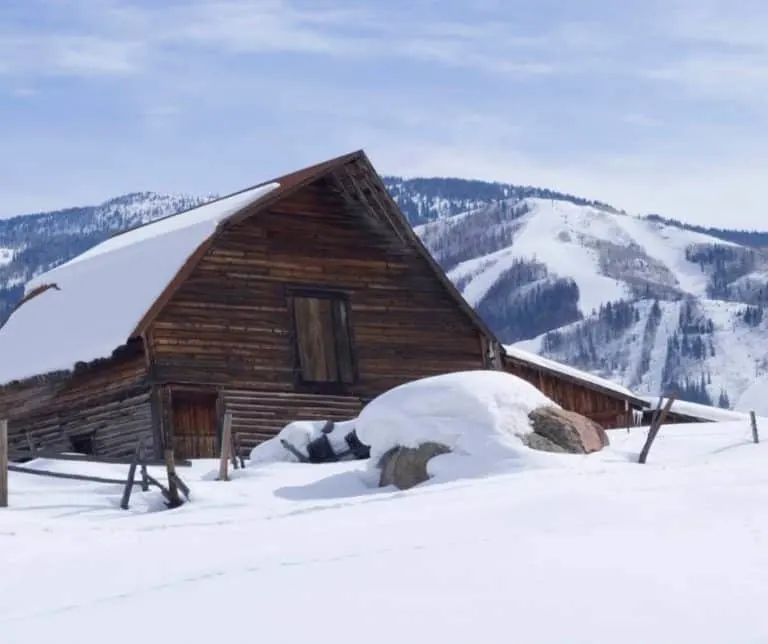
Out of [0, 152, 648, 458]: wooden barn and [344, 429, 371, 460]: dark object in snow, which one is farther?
[0, 152, 648, 458]: wooden barn

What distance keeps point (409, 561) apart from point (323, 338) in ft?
67.8

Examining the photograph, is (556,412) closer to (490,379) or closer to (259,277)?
(490,379)

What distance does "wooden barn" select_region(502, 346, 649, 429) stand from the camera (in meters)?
44.6

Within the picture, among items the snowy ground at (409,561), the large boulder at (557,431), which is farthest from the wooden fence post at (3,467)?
the large boulder at (557,431)

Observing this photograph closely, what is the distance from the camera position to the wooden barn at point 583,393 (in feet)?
146

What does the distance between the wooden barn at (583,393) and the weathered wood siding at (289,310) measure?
290 inches

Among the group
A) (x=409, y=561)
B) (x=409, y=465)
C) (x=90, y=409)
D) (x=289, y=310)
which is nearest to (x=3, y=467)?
(x=409, y=465)

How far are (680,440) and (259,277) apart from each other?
1044cm

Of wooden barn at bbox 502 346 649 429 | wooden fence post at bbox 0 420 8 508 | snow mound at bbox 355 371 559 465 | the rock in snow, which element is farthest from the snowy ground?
wooden barn at bbox 502 346 649 429

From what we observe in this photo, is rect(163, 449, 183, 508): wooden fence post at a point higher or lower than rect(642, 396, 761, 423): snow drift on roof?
higher

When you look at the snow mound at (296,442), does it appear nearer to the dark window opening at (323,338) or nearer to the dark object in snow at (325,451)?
the dark object in snow at (325,451)

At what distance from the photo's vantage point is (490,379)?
24234 mm

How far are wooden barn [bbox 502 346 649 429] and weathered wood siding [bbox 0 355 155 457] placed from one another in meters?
13.4

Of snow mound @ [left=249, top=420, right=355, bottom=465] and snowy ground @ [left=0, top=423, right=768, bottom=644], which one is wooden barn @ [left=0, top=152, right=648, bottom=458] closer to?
snow mound @ [left=249, top=420, right=355, bottom=465]
